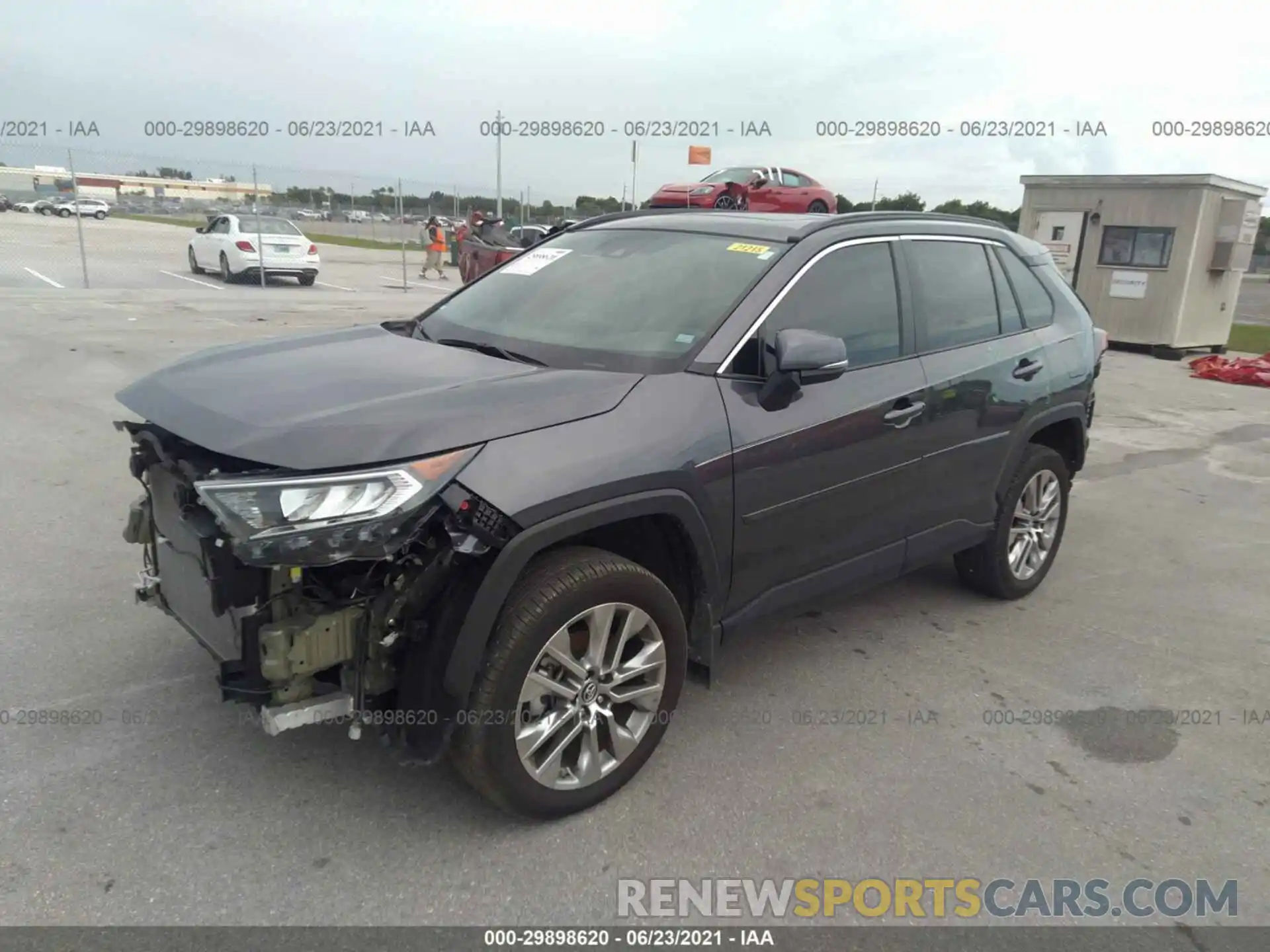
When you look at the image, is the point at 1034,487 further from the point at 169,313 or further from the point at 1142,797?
the point at 169,313

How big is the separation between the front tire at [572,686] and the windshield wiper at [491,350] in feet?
2.63

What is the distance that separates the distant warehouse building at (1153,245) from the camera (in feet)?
48.7

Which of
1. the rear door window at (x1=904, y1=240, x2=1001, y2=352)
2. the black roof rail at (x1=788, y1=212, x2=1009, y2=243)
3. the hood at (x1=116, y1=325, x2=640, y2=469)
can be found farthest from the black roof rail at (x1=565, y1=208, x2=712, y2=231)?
the hood at (x1=116, y1=325, x2=640, y2=469)

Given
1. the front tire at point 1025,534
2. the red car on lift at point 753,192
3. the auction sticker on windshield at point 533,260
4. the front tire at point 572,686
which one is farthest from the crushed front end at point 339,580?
the red car on lift at point 753,192

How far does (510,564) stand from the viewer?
2.58 m

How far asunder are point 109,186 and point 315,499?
30.7 m

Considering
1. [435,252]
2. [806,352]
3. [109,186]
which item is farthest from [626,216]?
[109,186]

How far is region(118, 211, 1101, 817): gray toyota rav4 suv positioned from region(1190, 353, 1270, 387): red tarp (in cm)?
1109

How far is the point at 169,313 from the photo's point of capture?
550 inches

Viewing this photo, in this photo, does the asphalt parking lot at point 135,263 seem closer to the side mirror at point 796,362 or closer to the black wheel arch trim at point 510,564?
the side mirror at point 796,362

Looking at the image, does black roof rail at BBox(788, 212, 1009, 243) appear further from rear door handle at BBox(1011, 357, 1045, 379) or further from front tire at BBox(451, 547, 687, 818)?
front tire at BBox(451, 547, 687, 818)

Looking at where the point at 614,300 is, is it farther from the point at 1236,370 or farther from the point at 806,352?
the point at 1236,370

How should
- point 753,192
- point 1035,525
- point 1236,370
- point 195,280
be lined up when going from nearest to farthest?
1. point 1035,525
2. point 1236,370
3. point 753,192
4. point 195,280

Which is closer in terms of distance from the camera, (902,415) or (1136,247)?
(902,415)
